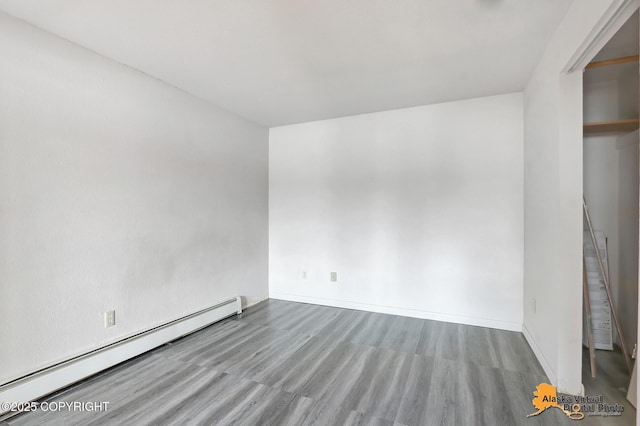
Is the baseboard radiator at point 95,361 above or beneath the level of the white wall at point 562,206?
beneath

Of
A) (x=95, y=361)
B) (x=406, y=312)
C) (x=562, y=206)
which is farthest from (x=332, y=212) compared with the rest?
(x=95, y=361)

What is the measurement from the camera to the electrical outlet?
217 cm

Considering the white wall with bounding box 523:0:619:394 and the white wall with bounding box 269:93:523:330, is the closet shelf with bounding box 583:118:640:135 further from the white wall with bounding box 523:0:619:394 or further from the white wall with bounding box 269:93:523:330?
the white wall with bounding box 269:93:523:330

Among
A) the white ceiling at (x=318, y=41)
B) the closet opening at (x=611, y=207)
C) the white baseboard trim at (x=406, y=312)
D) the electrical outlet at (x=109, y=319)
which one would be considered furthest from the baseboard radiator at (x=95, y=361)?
the closet opening at (x=611, y=207)

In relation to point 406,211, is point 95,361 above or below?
below

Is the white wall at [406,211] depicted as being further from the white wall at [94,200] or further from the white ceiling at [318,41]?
the white wall at [94,200]

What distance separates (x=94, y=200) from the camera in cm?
212

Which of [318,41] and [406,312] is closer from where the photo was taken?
[318,41]

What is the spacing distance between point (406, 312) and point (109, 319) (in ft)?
9.54

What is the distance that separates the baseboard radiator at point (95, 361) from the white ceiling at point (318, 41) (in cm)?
228

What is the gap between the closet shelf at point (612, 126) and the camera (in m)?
2.08

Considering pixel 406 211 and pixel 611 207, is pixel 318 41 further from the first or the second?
pixel 611 207

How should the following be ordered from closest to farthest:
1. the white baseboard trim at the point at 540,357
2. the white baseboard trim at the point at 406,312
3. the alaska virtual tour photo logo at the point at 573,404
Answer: the alaska virtual tour photo logo at the point at 573,404
the white baseboard trim at the point at 540,357
the white baseboard trim at the point at 406,312

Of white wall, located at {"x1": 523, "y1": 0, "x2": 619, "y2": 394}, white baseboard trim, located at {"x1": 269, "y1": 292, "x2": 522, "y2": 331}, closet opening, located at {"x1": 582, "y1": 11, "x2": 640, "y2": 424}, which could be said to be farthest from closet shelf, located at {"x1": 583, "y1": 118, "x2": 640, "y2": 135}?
white baseboard trim, located at {"x1": 269, "y1": 292, "x2": 522, "y2": 331}
